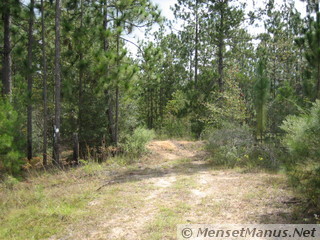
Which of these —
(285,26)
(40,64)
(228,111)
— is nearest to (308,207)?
(228,111)

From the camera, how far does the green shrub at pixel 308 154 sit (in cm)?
413

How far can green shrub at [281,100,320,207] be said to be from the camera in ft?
13.6

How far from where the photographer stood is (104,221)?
452 centimetres

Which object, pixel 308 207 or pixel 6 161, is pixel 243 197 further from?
pixel 6 161

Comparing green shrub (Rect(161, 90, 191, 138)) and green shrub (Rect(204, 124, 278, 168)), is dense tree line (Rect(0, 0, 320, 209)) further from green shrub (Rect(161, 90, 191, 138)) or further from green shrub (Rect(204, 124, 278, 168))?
green shrub (Rect(161, 90, 191, 138))

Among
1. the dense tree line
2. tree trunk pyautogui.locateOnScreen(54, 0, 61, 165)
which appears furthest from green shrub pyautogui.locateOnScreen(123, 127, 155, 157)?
tree trunk pyautogui.locateOnScreen(54, 0, 61, 165)

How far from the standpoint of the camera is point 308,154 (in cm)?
432

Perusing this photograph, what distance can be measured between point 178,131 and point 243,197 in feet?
41.6

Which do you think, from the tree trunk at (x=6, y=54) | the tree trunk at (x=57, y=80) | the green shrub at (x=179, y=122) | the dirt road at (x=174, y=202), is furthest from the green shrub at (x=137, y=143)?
the green shrub at (x=179, y=122)

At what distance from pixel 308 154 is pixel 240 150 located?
4.87 metres

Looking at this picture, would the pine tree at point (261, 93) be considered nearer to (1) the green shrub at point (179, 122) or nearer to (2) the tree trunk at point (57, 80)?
(2) the tree trunk at point (57, 80)

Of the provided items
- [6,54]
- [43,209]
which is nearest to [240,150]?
[43,209]

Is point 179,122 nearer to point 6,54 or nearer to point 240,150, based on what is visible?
point 240,150

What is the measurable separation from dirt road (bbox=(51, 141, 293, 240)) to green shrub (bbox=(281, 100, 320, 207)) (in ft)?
1.58
